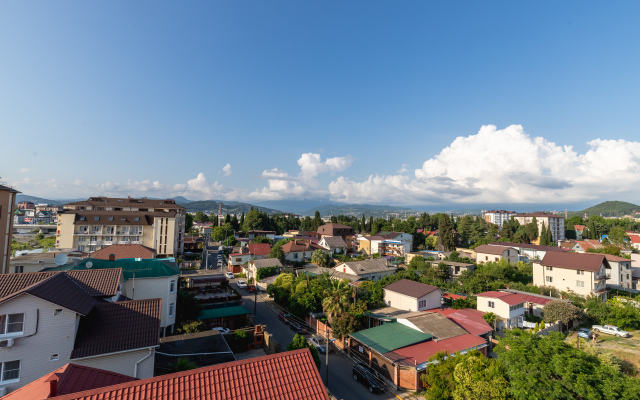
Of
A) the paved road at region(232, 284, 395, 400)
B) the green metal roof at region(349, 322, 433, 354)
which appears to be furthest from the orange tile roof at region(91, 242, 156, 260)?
the green metal roof at region(349, 322, 433, 354)

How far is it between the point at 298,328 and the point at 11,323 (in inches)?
877

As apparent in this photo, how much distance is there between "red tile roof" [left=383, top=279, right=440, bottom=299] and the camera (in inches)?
1298

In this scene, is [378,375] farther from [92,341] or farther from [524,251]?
[524,251]

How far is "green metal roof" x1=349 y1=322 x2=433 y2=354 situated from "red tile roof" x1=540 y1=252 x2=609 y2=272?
35.2m

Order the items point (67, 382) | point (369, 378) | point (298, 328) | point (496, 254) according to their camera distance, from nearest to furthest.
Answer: point (67, 382)
point (369, 378)
point (298, 328)
point (496, 254)

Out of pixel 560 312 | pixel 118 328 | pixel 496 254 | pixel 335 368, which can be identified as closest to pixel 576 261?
pixel 560 312

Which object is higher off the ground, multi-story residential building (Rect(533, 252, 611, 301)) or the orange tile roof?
the orange tile roof

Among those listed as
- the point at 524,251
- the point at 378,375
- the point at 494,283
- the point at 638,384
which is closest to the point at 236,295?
the point at 378,375

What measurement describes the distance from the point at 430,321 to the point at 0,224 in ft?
134

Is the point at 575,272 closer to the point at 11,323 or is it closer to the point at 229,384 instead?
the point at 229,384

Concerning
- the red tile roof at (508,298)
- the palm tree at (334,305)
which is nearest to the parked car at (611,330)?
the red tile roof at (508,298)

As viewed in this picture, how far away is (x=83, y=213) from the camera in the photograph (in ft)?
212

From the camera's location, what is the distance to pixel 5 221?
28203 millimetres

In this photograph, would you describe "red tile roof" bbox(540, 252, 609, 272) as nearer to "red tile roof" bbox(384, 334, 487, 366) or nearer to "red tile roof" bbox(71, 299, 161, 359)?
"red tile roof" bbox(384, 334, 487, 366)
